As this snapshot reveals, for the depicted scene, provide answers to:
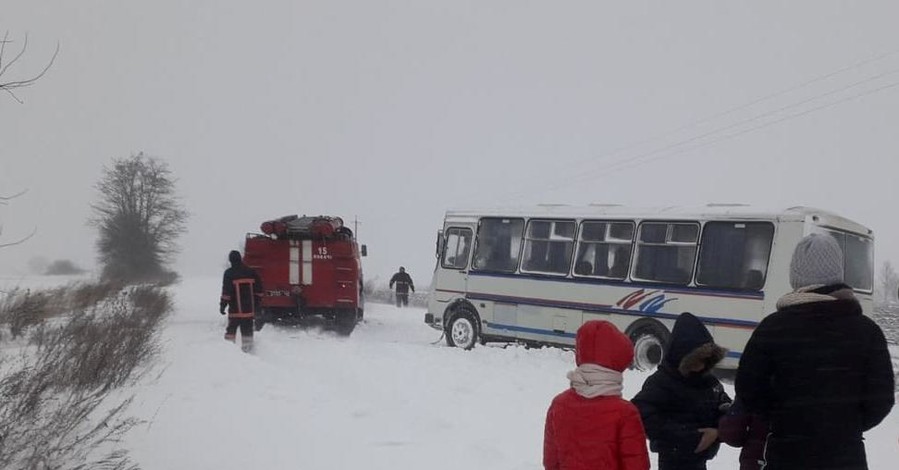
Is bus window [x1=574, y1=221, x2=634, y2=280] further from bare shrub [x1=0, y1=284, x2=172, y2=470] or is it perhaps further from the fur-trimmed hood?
the fur-trimmed hood

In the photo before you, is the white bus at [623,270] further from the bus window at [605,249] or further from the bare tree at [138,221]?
the bare tree at [138,221]

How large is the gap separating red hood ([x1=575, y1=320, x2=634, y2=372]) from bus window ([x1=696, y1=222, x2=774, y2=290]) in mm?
9326

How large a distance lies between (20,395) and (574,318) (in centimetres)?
1022

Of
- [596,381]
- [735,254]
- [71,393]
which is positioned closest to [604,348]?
[596,381]

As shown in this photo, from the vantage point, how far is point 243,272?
12.2 m

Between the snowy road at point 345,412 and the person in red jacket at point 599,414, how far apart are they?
273 cm

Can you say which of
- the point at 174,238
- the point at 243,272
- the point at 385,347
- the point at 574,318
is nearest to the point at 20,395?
the point at 243,272

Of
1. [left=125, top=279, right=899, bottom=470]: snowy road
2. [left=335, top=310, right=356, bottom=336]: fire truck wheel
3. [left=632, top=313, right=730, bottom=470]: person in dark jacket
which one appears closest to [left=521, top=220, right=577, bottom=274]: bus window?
[left=125, top=279, right=899, bottom=470]: snowy road

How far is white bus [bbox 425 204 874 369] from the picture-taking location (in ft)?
37.7

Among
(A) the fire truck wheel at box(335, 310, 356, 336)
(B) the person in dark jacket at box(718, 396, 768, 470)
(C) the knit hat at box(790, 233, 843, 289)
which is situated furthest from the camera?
(A) the fire truck wheel at box(335, 310, 356, 336)

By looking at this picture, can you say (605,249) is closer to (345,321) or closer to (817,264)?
(345,321)

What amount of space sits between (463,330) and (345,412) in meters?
8.12

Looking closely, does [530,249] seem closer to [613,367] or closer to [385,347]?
[385,347]

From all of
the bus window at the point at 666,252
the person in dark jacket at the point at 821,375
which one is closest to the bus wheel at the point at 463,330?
the bus window at the point at 666,252
